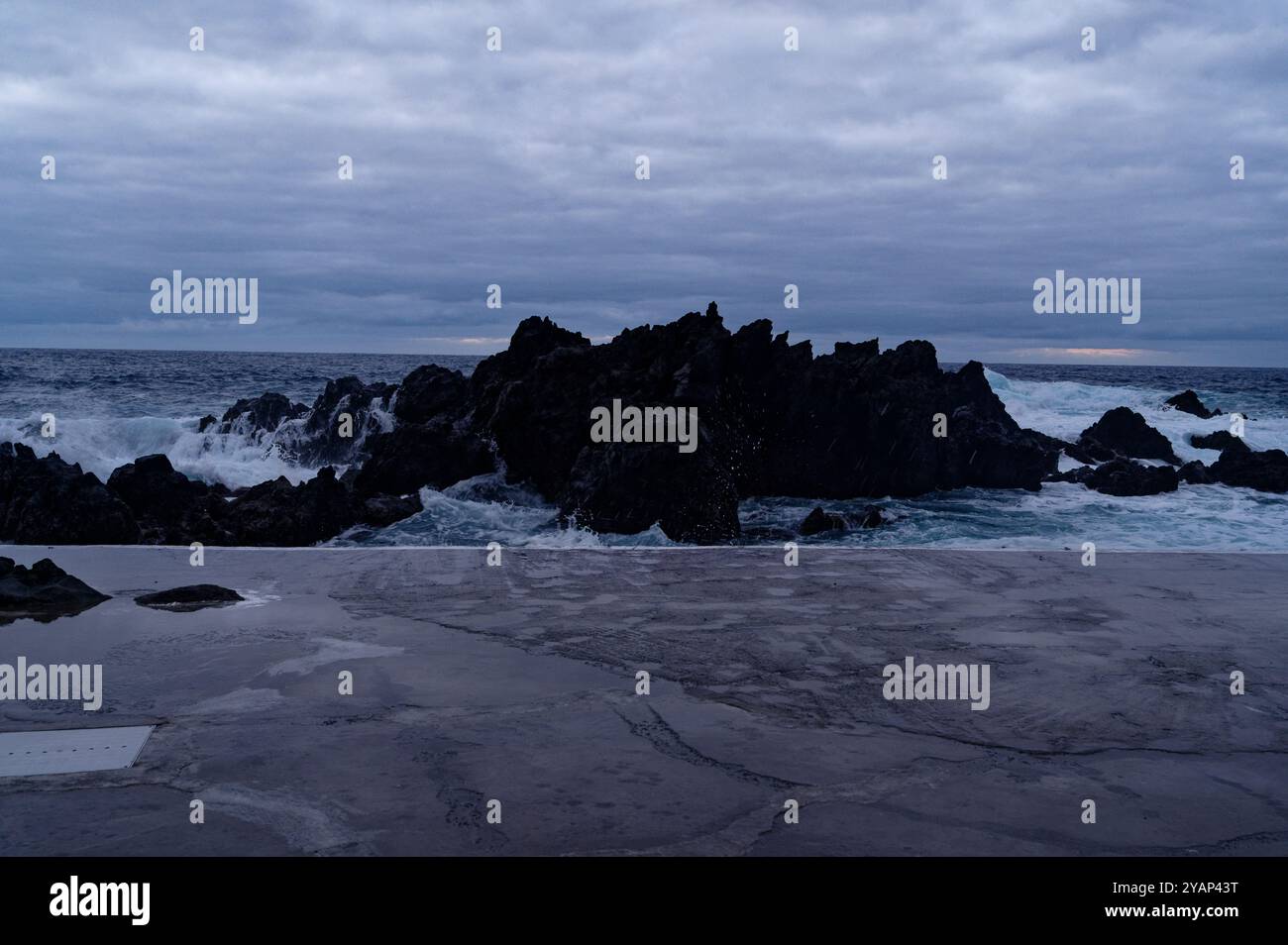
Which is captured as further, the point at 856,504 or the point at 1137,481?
the point at 1137,481

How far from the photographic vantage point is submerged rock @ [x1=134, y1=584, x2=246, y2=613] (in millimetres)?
10665

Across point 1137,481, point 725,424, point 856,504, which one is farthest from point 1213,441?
point 725,424

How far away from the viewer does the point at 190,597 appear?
1087 centimetres

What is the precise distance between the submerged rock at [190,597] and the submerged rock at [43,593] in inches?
18.8

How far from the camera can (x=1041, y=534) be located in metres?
21.0

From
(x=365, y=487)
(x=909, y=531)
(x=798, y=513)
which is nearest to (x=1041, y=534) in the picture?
(x=909, y=531)

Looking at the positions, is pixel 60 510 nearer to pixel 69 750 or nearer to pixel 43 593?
pixel 43 593

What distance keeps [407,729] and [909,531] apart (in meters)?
15.6

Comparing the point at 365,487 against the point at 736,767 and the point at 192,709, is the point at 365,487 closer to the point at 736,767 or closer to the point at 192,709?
the point at 192,709

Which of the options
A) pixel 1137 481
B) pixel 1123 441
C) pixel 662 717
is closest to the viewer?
pixel 662 717

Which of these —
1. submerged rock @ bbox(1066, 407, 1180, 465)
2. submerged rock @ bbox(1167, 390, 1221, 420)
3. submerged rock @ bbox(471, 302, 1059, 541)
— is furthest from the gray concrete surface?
submerged rock @ bbox(1167, 390, 1221, 420)

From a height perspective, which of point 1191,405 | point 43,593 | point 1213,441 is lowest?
Result: point 43,593

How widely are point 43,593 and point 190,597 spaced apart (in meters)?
1.40
